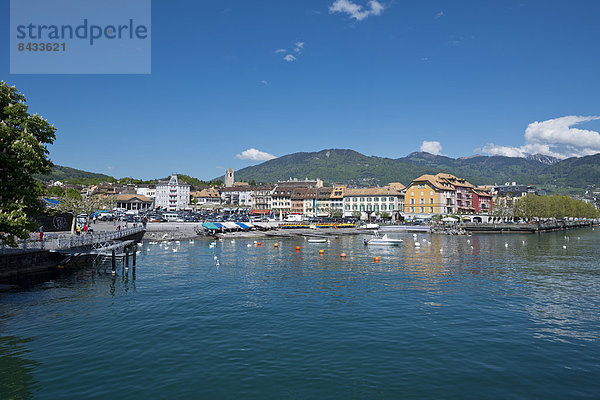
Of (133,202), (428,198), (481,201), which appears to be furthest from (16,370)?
(481,201)

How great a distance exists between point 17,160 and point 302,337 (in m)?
22.5

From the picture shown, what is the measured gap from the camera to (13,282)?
3281cm

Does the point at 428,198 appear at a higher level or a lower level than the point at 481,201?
higher

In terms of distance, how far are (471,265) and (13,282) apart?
47678mm

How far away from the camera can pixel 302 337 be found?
67.9 ft

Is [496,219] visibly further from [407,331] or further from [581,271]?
[407,331]

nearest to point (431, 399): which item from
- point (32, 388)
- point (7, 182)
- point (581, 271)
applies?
point (32, 388)

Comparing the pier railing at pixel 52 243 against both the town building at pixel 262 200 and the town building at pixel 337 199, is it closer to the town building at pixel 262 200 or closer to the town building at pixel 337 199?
the town building at pixel 337 199

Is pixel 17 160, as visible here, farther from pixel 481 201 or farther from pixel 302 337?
pixel 481 201

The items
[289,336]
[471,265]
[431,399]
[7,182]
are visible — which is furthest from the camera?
[471,265]

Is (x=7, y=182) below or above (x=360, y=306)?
above

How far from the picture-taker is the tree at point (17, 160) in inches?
1006

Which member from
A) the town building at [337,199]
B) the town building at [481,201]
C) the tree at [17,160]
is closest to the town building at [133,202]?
the town building at [337,199]

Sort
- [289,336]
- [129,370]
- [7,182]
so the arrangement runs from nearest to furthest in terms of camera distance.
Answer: [129,370], [289,336], [7,182]
